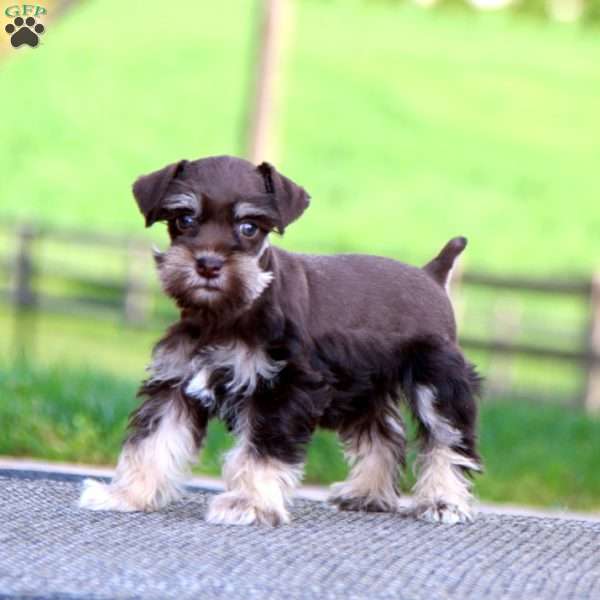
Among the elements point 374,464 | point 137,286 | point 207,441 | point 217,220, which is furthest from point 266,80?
point 217,220

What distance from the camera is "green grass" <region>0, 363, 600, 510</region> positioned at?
8055 mm

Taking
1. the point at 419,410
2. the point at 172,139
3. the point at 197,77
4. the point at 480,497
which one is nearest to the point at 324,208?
A: the point at 172,139

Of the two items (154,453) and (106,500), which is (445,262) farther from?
(106,500)

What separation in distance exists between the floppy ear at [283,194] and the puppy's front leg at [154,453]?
771 mm

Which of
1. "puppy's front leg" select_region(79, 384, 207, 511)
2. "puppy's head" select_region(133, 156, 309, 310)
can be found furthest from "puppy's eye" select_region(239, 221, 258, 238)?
"puppy's front leg" select_region(79, 384, 207, 511)

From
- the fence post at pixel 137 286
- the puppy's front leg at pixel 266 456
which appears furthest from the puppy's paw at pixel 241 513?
the fence post at pixel 137 286

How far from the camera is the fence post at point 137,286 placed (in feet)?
62.4

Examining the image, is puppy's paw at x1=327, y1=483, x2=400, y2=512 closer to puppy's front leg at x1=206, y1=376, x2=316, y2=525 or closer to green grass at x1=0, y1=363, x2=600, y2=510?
puppy's front leg at x1=206, y1=376, x2=316, y2=525

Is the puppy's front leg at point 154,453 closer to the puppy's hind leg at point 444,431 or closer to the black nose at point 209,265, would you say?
the black nose at point 209,265

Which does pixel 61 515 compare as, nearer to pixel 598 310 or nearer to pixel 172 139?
pixel 598 310

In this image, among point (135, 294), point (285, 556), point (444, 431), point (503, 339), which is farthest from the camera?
point (135, 294)

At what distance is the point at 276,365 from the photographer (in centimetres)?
515

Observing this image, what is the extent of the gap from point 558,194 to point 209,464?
1909 centimetres

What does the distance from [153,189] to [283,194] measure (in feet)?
1.55
